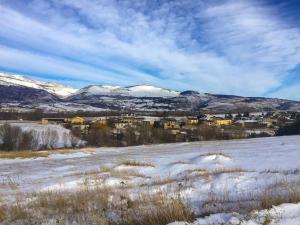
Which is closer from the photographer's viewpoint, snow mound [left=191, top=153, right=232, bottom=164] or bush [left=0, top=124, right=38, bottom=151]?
snow mound [left=191, top=153, right=232, bottom=164]

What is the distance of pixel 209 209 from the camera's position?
7.30m

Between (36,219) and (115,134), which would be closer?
(36,219)

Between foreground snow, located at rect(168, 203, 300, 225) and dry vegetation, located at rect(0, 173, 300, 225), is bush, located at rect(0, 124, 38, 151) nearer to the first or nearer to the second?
dry vegetation, located at rect(0, 173, 300, 225)

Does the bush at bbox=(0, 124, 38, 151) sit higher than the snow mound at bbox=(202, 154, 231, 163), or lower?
lower

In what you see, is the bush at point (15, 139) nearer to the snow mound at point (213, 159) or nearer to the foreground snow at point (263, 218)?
the snow mound at point (213, 159)

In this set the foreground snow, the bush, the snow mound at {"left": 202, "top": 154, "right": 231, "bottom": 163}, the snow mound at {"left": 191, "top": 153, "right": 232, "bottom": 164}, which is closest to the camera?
the foreground snow

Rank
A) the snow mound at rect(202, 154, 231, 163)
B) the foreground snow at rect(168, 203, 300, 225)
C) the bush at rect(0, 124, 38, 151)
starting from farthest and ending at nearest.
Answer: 1. the bush at rect(0, 124, 38, 151)
2. the snow mound at rect(202, 154, 231, 163)
3. the foreground snow at rect(168, 203, 300, 225)

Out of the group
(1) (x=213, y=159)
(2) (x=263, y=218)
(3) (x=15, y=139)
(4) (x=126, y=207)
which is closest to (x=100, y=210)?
(4) (x=126, y=207)

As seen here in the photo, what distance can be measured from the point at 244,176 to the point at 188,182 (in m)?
1.71

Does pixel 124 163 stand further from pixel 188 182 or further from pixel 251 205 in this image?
pixel 251 205

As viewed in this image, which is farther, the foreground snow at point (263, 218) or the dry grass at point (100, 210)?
the dry grass at point (100, 210)

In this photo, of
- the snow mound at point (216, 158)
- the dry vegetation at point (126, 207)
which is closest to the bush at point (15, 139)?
the snow mound at point (216, 158)

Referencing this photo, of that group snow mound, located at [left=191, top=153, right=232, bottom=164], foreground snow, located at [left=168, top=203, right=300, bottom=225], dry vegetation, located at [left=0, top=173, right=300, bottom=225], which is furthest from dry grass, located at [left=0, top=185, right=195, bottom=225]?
snow mound, located at [left=191, top=153, right=232, bottom=164]

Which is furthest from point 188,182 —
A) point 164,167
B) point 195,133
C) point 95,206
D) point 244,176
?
point 195,133
